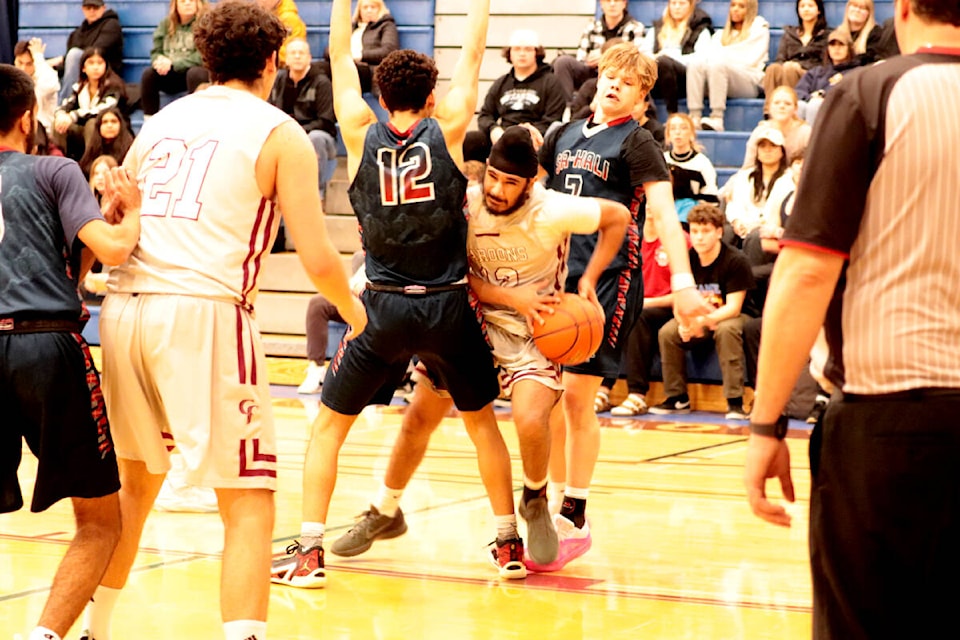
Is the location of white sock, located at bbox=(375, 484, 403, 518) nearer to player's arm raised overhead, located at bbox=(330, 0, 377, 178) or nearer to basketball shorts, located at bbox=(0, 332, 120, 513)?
player's arm raised overhead, located at bbox=(330, 0, 377, 178)

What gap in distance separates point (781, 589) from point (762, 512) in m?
2.57

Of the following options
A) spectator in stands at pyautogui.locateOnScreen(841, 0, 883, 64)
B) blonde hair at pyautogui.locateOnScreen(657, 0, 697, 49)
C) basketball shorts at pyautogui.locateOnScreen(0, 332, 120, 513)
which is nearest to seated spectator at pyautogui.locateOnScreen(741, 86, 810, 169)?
spectator in stands at pyautogui.locateOnScreen(841, 0, 883, 64)

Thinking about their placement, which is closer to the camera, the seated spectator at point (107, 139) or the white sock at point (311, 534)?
the white sock at point (311, 534)

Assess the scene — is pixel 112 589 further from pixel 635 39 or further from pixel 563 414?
pixel 635 39

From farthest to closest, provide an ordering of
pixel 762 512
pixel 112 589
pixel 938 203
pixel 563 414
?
pixel 563 414 < pixel 112 589 < pixel 762 512 < pixel 938 203

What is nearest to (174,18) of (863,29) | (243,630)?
(863,29)

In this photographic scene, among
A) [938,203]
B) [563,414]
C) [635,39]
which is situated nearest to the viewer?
[938,203]

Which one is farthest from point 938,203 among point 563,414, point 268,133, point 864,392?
point 563,414

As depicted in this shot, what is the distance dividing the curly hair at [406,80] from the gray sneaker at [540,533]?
1549 millimetres

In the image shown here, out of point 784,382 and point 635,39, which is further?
point 635,39

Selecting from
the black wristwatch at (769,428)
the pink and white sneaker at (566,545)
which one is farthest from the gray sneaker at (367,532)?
the black wristwatch at (769,428)

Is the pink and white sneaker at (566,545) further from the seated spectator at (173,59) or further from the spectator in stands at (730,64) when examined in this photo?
the seated spectator at (173,59)

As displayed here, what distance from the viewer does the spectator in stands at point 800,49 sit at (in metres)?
12.0

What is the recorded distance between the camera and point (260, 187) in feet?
11.6
